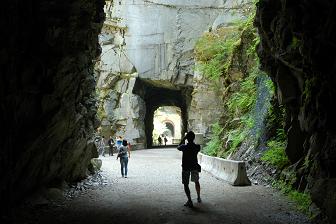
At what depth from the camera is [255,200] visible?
9.28 meters

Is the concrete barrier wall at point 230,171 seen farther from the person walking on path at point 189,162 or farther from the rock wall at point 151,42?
the rock wall at point 151,42

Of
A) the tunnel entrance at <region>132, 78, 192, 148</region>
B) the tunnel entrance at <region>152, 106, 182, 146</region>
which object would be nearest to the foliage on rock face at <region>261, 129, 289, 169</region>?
the tunnel entrance at <region>132, 78, 192, 148</region>

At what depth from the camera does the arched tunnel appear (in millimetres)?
7371

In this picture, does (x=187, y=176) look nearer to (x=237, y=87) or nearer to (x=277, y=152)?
(x=277, y=152)

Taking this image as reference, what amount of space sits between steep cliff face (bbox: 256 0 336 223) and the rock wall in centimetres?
2272

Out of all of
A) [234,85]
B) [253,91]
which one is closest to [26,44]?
[253,91]

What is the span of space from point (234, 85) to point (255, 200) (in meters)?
11.2

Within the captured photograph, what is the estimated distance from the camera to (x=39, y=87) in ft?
27.7

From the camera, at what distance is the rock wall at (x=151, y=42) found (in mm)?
33969

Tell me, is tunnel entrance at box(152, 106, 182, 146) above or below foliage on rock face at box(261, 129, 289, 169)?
above

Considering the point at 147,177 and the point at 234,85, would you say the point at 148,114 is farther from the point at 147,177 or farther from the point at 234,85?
the point at 147,177

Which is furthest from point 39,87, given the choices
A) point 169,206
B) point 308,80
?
point 308,80

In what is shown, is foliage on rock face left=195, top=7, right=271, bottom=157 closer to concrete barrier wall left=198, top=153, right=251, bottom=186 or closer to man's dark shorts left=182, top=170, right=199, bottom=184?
concrete barrier wall left=198, top=153, right=251, bottom=186

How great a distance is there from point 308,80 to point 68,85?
625 cm
